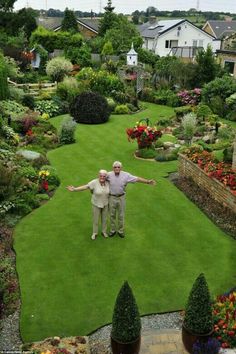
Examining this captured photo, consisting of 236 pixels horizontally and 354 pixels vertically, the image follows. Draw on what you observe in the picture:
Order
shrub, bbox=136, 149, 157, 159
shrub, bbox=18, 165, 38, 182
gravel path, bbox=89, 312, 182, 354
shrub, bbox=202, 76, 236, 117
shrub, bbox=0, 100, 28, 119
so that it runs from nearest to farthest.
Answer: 1. gravel path, bbox=89, 312, 182, 354
2. shrub, bbox=18, 165, 38, 182
3. shrub, bbox=136, 149, 157, 159
4. shrub, bbox=0, 100, 28, 119
5. shrub, bbox=202, 76, 236, 117

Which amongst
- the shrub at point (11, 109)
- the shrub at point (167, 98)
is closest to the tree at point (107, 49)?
the shrub at point (167, 98)

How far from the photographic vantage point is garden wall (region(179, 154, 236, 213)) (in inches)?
512

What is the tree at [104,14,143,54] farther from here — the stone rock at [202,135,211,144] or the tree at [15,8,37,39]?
the stone rock at [202,135,211,144]

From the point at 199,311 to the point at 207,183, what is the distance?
782cm

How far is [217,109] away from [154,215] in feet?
54.2

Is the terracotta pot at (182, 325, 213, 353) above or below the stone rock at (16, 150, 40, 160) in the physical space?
below

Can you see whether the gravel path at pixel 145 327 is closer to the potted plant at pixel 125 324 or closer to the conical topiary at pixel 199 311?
the potted plant at pixel 125 324

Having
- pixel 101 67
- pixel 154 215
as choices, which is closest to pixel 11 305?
pixel 154 215

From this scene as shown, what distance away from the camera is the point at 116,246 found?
1114cm

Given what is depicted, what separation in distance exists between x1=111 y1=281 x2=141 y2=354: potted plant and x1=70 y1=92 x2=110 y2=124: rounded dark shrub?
1909cm

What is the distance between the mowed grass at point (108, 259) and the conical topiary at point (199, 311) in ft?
5.77

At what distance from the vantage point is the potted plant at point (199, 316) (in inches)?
273

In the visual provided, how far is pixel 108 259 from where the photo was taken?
34.5 feet

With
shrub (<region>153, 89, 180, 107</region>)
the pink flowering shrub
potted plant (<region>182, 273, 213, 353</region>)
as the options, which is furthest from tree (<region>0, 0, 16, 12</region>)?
potted plant (<region>182, 273, 213, 353</region>)
